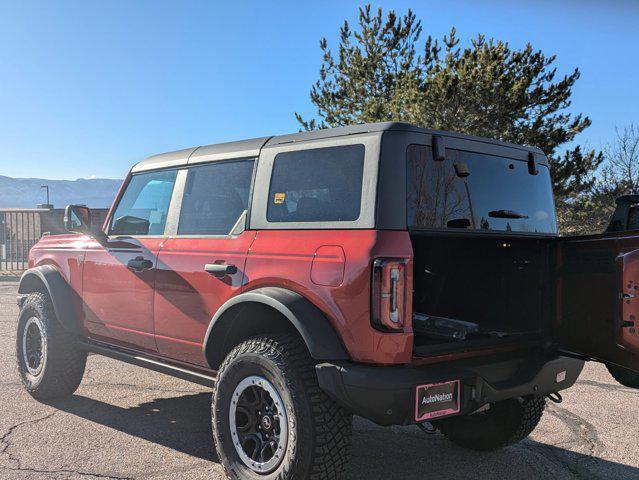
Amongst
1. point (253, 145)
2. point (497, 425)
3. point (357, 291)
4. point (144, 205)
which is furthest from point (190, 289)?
point (497, 425)

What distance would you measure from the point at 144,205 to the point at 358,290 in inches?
91.9

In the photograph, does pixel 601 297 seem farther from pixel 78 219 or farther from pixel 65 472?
pixel 78 219

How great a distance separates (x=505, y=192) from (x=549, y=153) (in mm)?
19896

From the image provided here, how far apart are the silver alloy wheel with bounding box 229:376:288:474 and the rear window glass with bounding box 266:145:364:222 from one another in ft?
3.04

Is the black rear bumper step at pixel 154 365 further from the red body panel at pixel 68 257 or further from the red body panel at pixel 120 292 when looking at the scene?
the red body panel at pixel 68 257

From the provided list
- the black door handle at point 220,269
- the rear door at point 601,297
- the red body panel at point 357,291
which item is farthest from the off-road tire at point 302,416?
the rear door at point 601,297

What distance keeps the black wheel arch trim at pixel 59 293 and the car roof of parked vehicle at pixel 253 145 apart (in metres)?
1.13

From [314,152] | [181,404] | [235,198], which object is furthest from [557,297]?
[181,404]

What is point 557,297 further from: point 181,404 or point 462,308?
point 181,404

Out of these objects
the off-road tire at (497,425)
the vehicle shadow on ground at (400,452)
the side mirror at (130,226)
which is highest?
the side mirror at (130,226)

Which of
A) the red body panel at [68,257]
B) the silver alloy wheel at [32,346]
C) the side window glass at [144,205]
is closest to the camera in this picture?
the side window glass at [144,205]

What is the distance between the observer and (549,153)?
21.9m

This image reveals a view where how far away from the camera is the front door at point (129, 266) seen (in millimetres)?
4148

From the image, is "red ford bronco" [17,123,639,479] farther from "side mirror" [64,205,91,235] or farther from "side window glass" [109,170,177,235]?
"side mirror" [64,205,91,235]
